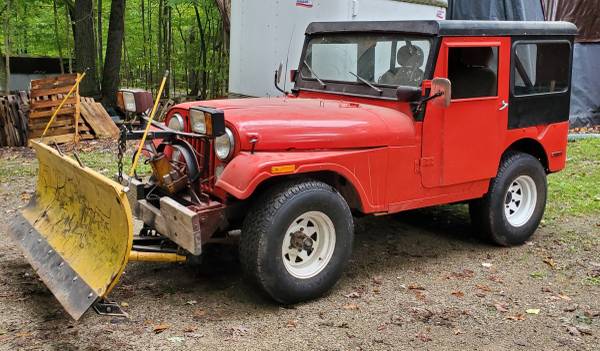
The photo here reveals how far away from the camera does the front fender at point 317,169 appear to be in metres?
4.06

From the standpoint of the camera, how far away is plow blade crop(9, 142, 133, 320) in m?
3.82

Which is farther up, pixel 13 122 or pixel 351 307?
pixel 13 122

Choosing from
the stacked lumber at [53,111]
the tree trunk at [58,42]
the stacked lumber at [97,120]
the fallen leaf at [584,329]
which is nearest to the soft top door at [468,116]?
the fallen leaf at [584,329]

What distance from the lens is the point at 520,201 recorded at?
5949 mm

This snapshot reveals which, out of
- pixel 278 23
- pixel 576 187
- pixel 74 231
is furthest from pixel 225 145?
pixel 576 187

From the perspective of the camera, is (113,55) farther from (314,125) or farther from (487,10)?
(314,125)

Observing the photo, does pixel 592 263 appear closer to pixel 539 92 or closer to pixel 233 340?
pixel 539 92

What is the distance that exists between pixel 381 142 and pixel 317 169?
648mm

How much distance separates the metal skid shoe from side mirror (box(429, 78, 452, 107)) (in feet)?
9.03

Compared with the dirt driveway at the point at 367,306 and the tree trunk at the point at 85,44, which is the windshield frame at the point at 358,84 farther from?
the tree trunk at the point at 85,44

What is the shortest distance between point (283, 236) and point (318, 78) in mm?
2102

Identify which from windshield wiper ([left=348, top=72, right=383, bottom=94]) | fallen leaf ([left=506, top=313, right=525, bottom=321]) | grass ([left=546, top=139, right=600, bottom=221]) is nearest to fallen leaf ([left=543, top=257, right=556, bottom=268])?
fallen leaf ([left=506, top=313, right=525, bottom=321])

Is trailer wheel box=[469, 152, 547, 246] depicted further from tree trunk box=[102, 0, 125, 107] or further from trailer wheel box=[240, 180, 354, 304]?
tree trunk box=[102, 0, 125, 107]

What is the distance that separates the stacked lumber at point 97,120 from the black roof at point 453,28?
6.60m
